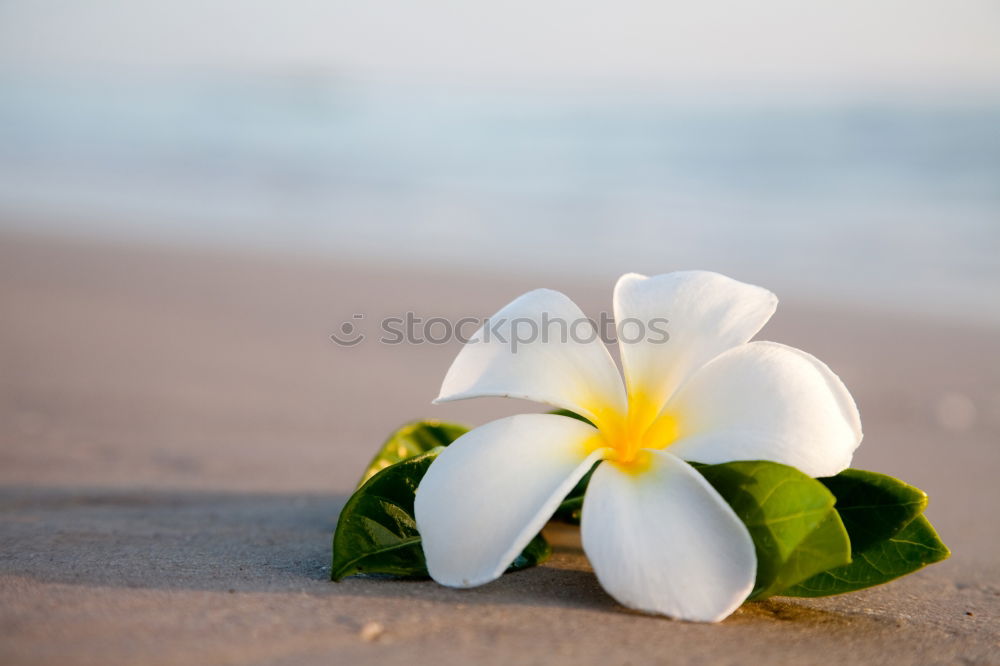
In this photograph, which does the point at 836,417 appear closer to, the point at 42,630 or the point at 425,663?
the point at 425,663

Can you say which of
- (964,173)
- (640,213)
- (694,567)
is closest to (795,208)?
(640,213)

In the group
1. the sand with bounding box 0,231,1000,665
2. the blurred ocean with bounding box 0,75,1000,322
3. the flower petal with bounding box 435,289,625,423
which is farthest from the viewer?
the blurred ocean with bounding box 0,75,1000,322

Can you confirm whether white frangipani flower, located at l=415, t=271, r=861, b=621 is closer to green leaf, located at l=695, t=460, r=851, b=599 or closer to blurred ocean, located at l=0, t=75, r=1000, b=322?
green leaf, located at l=695, t=460, r=851, b=599

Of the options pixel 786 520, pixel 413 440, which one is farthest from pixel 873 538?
pixel 413 440

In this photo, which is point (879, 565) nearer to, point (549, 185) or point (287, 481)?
point (287, 481)

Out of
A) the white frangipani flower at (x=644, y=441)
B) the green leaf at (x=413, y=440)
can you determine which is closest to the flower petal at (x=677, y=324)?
the white frangipani flower at (x=644, y=441)

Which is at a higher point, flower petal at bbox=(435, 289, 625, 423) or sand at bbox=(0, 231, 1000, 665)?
flower petal at bbox=(435, 289, 625, 423)

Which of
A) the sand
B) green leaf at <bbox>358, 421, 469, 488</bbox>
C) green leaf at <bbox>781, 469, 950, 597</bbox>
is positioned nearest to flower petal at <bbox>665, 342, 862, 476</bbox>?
green leaf at <bbox>781, 469, 950, 597</bbox>
